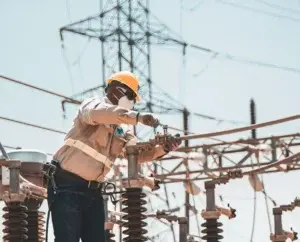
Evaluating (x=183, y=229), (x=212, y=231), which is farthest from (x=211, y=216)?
(x=183, y=229)

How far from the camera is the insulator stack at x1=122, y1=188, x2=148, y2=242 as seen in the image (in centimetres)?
610

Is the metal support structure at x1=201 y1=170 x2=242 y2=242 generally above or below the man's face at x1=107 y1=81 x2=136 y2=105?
below

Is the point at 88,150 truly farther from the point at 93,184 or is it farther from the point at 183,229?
the point at 183,229

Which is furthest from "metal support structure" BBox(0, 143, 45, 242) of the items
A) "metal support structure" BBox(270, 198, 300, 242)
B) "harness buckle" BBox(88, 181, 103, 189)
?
"metal support structure" BBox(270, 198, 300, 242)

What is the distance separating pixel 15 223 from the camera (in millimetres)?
6184

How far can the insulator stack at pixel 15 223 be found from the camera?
616 centimetres

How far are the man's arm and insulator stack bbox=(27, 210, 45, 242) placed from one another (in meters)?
1.33

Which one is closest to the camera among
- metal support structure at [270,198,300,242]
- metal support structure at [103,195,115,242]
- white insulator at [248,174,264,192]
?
metal support structure at [103,195,115,242]

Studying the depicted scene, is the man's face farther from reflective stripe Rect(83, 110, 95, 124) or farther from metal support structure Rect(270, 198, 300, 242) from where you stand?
metal support structure Rect(270, 198, 300, 242)

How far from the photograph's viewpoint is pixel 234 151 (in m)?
20.5

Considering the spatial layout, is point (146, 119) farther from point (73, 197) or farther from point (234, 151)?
point (234, 151)

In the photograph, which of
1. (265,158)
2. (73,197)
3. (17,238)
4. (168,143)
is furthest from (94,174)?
(265,158)

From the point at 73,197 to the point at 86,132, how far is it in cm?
43

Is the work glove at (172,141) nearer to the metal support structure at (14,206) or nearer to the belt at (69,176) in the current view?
the belt at (69,176)
